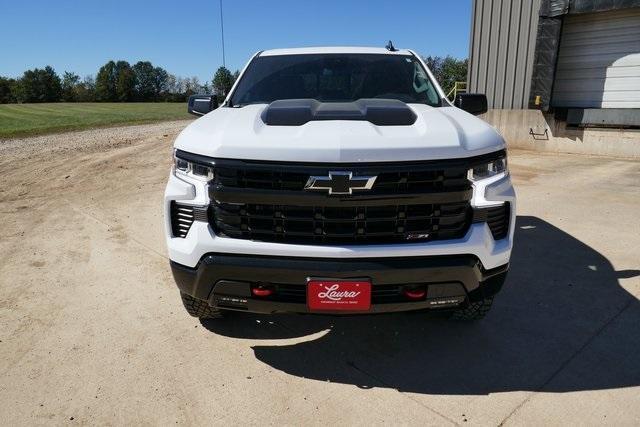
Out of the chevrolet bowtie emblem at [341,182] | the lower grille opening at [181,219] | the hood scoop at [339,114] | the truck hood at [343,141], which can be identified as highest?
the hood scoop at [339,114]

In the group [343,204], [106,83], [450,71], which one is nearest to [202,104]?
[343,204]

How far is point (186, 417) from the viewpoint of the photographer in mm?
2387

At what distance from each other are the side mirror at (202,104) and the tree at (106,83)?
82.3 meters

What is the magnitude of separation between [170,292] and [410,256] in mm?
2170

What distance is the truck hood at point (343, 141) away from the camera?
2295 millimetres

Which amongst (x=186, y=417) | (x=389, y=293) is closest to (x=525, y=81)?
(x=389, y=293)

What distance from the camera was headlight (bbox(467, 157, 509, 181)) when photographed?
8.05 ft

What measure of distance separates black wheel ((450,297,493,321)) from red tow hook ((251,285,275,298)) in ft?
4.20

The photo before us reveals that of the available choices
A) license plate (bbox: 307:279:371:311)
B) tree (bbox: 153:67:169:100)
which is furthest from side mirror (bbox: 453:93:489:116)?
tree (bbox: 153:67:169:100)

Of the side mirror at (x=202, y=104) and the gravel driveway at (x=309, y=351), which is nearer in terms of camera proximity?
the gravel driveway at (x=309, y=351)

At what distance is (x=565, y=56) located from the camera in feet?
34.2

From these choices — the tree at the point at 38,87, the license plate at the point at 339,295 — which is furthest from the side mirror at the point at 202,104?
the tree at the point at 38,87

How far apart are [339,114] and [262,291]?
1.11 m

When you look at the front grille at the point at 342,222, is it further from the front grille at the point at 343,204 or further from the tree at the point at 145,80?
the tree at the point at 145,80
